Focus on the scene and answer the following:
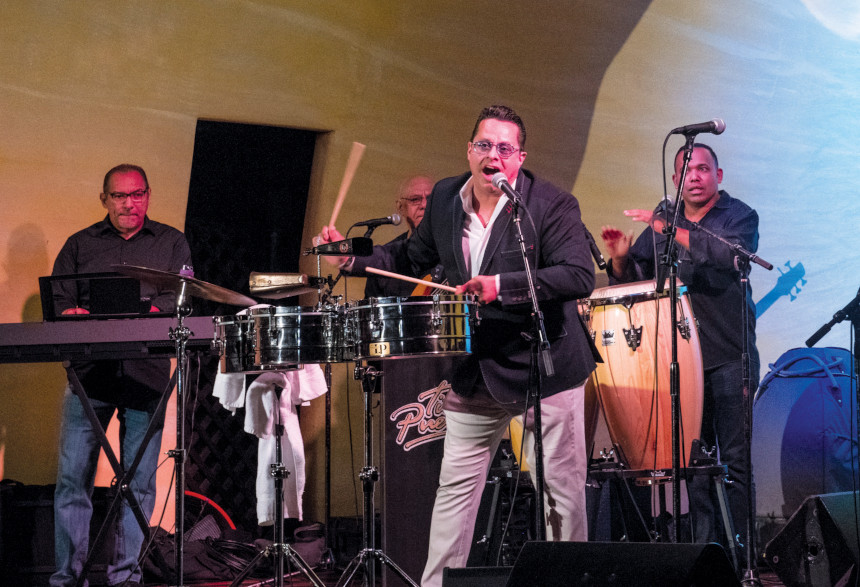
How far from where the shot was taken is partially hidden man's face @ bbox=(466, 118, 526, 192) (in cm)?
357

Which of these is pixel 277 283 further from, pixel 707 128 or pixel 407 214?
pixel 407 214

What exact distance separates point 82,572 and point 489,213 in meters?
2.52

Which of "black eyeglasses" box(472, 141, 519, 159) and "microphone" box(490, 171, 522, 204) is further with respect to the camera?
"black eyeglasses" box(472, 141, 519, 159)

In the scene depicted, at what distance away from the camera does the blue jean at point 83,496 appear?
4.66 meters

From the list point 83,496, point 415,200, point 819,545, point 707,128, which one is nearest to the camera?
point 819,545

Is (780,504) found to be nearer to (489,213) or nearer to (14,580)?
(489,213)

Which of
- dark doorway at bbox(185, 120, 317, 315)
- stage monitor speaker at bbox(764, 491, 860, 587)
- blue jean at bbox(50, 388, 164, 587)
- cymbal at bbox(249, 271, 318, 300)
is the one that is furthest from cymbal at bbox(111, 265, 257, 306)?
dark doorway at bbox(185, 120, 317, 315)

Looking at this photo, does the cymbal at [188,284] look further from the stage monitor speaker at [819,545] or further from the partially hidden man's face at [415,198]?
the stage monitor speaker at [819,545]

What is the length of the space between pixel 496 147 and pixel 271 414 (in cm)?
178

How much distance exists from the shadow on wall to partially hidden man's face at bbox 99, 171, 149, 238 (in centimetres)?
85

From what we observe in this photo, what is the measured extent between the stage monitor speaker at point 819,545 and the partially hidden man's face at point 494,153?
1.77 m

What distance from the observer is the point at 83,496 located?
4762 mm

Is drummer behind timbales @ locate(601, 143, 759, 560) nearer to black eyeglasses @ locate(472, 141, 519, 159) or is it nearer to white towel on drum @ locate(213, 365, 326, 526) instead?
black eyeglasses @ locate(472, 141, 519, 159)

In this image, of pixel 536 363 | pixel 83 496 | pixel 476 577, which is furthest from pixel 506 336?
pixel 83 496
